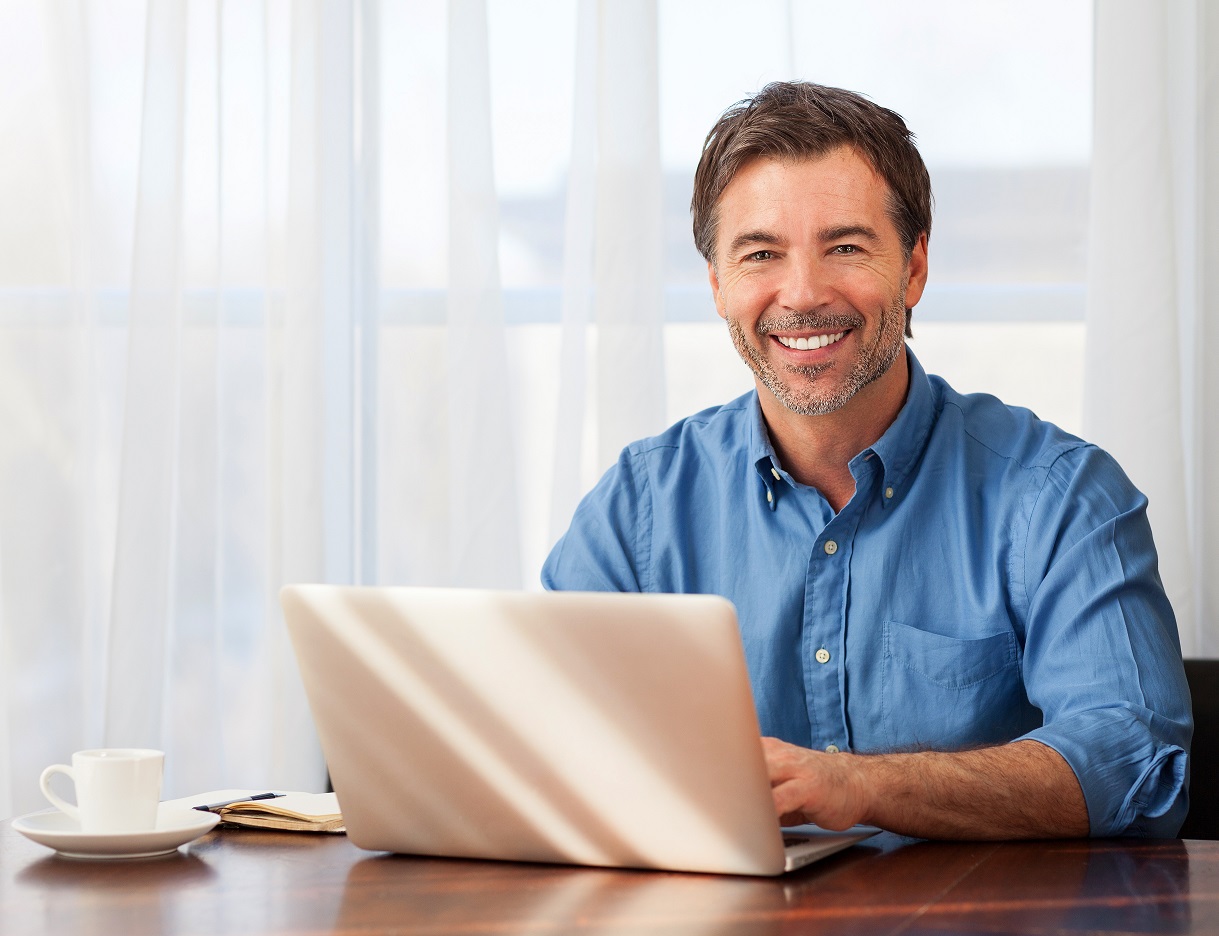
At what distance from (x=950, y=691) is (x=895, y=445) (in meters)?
0.28

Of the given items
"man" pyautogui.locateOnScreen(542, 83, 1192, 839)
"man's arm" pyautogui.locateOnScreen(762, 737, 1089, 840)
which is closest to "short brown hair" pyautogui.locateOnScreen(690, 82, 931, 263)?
"man" pyautogui.locateOnScreen(542, 83, 1192, 839)

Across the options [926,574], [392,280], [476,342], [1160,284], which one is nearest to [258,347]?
[392,280]

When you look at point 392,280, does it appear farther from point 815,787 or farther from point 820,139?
point 815,787

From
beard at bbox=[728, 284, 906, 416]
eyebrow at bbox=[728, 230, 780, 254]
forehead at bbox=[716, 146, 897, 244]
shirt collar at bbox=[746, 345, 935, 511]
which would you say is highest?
forehead at bbox=[716, 146, 897, 244]

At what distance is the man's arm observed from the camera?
3.33ft

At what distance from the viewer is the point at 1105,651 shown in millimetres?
1274

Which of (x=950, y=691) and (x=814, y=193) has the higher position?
(x=814, y=193)

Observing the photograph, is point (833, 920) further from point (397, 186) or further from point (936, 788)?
point (397, 186)

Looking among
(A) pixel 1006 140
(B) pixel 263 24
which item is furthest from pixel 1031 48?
(B) pixel 263 24

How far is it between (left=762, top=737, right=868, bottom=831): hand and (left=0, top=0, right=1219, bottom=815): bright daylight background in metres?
1.13

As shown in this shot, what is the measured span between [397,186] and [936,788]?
5.05 ft

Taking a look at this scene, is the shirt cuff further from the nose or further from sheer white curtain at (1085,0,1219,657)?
sheer white curtain at (1085,0,1219,657)

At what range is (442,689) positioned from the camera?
945 mm

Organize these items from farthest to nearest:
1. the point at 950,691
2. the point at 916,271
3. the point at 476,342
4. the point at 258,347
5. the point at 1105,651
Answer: the point at 258,347
the point at 476,342
the point at 916,271
the point at 950,691
the point at 1105,651
